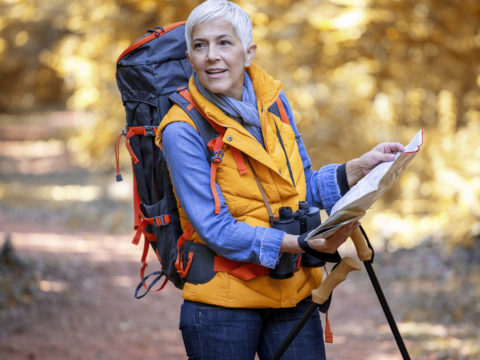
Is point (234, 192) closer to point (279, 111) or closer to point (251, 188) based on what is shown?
point (251, 188)

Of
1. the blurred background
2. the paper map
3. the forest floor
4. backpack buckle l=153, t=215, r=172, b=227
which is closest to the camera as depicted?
the paper map

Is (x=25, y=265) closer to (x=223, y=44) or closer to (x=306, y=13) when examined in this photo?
(x=306, y=13)

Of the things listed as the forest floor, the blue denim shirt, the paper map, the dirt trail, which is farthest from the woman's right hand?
the dirt trail

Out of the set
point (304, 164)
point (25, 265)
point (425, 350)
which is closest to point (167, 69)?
point (304, 164)

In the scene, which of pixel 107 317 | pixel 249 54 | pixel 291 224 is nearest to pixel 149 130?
pixel 249 54

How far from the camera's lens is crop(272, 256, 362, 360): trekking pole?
2.25m

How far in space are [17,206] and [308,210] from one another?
36.2 ft

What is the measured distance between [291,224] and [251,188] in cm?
18

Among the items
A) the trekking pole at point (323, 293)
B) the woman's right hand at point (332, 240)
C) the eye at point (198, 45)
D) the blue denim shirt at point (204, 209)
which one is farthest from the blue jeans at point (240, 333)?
the eye at point (198, 45)

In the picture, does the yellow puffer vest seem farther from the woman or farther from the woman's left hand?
the woman's left hand

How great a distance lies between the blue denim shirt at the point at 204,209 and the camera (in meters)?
2.18

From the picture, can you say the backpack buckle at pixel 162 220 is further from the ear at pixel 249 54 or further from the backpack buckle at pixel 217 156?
the ear at pixel 249 54

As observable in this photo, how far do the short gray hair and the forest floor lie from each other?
3.60m

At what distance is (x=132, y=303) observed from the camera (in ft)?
23.7
